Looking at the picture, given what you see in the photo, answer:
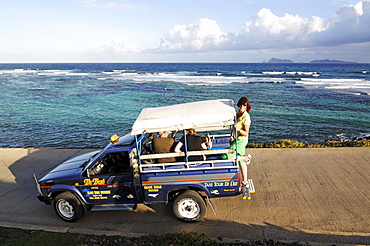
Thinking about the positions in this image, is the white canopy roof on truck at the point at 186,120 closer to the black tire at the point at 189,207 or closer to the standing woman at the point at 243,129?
the standing woman at the point at 243,129

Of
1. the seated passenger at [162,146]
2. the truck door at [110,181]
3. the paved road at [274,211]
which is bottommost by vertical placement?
the paved road at [274,211]

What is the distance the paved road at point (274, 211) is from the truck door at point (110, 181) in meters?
0.65

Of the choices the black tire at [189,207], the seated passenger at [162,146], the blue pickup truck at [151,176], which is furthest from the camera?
the seated passenger at [162,146]

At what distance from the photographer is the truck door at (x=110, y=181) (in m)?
6.72

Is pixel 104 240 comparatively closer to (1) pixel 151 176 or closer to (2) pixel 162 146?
(1) pixel 151 176

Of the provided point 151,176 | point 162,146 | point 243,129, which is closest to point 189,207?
point 151,176

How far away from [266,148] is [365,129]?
1117 cm

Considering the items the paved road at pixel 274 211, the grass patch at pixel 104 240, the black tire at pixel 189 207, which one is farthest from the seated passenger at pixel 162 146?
the grass patch at pixel 104 240

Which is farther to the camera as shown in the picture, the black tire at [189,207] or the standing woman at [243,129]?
the standing woman at [243,129]

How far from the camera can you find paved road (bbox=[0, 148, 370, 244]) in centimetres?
623

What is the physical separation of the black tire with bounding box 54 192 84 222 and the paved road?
0.63 ft

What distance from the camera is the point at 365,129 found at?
18953mm

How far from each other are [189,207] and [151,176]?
3.77ft

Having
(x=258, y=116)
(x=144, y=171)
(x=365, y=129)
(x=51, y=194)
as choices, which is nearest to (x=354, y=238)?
(x=144, y=171)
